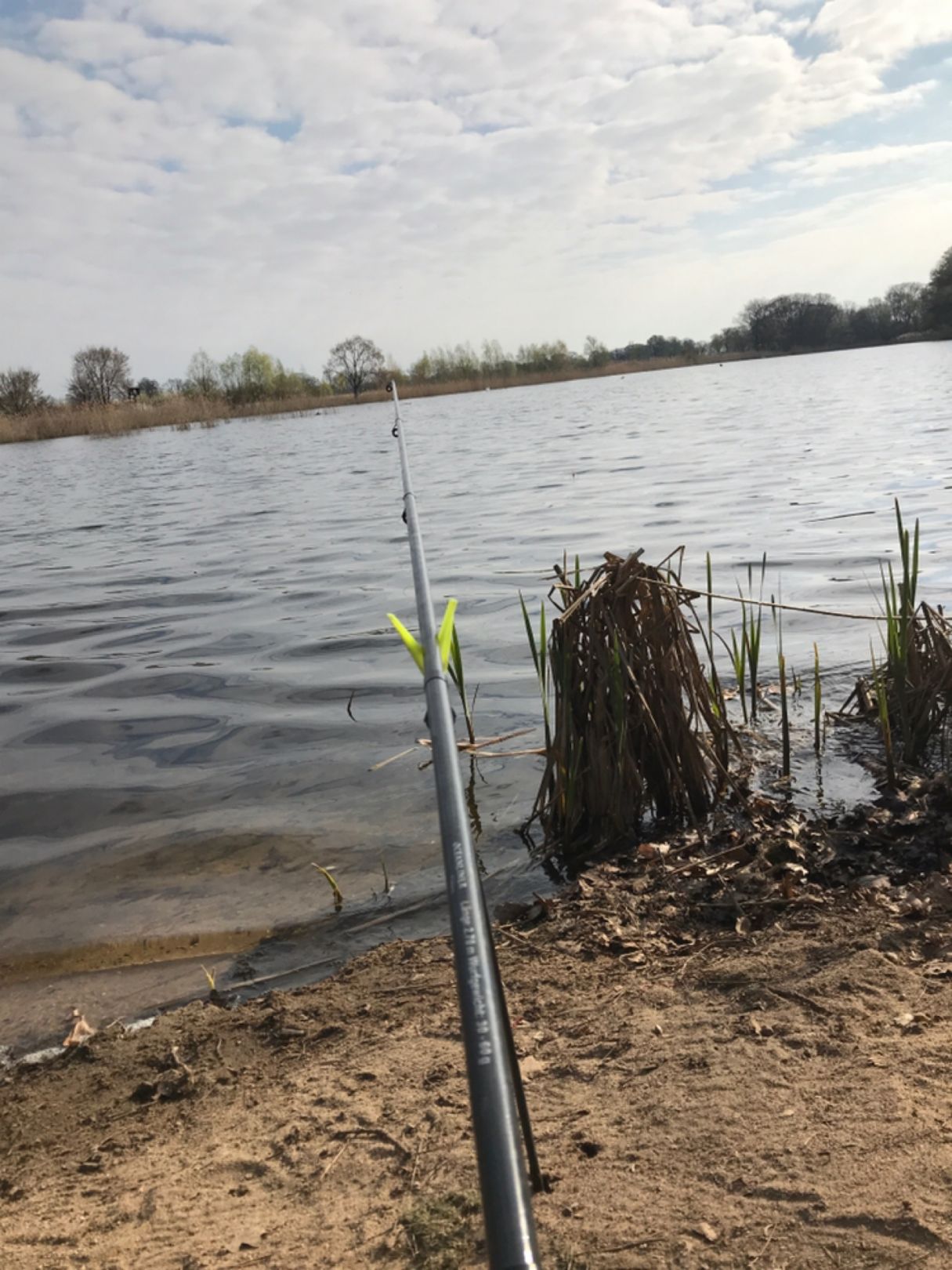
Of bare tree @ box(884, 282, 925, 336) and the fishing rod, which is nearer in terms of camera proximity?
the fishing rod

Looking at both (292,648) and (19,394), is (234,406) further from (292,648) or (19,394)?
(292,648)

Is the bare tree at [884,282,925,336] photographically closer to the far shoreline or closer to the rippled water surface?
the far shoreline

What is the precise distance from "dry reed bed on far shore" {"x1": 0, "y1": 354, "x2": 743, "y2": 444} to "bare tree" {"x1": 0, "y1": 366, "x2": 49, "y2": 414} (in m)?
2.02

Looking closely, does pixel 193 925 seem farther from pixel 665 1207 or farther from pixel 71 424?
pixel 71 424

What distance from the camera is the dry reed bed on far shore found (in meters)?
56.7

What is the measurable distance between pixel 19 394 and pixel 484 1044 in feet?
236

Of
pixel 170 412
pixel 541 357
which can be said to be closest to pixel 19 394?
pixel 170 412

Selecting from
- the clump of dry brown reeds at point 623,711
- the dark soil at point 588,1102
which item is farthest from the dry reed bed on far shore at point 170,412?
the dark soil at point 588,1102

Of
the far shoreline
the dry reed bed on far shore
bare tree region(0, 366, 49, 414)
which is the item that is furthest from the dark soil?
bare tree region(0, 366, 49, 414)

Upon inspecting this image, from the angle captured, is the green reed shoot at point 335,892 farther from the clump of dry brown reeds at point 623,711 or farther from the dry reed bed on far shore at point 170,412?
the dry reed bed on far shore at point 170,412

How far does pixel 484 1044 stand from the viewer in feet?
3.61

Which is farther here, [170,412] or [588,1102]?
[170,412]

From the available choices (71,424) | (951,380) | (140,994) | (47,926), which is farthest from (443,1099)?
(71,424)

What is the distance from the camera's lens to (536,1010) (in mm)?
2926
